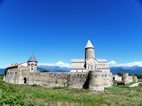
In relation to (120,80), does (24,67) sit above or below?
above

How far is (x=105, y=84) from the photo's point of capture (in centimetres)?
2620

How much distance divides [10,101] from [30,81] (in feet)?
74.0

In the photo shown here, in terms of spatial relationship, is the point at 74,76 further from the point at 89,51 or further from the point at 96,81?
the point at 89,51

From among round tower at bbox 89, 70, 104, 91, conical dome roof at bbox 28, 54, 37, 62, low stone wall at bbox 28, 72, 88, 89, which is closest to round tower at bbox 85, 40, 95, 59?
low stone wall at bbox 28, 72, 88, 89

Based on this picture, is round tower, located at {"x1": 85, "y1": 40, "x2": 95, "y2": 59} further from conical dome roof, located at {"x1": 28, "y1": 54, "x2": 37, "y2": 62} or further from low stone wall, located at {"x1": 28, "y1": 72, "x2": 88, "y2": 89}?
conical dome roof, located at {"x1": 28, "y1": 54, "x2": 37, "y2": 62}

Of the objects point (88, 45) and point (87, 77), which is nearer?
point (87, 77)

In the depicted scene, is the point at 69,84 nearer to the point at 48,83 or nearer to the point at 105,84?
the point at 48,83

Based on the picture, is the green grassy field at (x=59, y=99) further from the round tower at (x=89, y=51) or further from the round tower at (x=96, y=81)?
the round tower at (x=89, y=51)

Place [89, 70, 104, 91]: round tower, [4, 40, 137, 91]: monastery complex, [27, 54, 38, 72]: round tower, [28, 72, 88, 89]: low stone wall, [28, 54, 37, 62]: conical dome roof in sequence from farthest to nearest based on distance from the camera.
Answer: [28, 54, 37, 62]: conical dome roof
[27, 54, 38, 72]: round tower
[28, 72, 88, 89]: low stone wall
[4, 40, 137, 91]: monastery complex
[89, 70, 104, 91]: round tower

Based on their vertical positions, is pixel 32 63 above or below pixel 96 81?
above

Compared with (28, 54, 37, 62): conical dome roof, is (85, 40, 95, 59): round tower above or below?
above

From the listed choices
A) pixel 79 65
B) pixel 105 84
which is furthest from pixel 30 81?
pixel 105 84

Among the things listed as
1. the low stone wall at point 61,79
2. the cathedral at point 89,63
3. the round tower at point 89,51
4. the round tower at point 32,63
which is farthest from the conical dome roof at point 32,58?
the round tower at point 89,51

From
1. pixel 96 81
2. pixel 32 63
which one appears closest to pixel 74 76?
pixel 96 81
